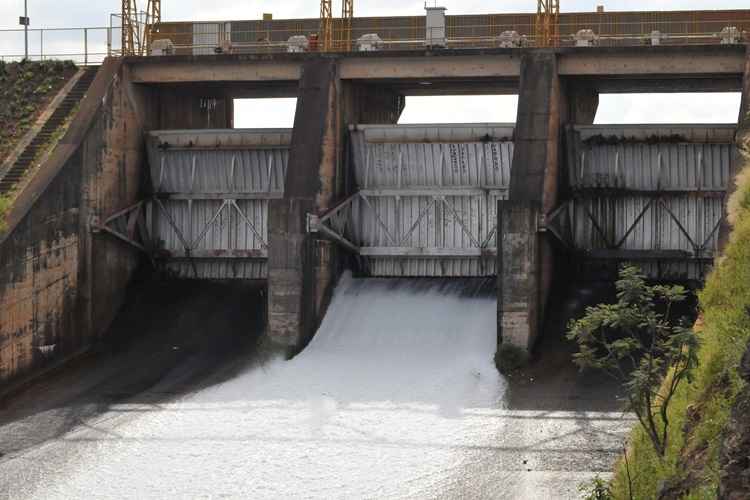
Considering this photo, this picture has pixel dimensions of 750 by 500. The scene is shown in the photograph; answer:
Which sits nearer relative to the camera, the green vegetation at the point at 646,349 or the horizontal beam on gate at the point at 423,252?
the green vegetation at the point at 646,349

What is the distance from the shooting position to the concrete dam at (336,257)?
29516 millimetres

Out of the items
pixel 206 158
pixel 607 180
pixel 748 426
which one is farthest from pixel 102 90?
pixel 748 426

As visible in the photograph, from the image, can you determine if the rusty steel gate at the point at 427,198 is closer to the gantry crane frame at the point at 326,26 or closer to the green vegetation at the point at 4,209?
the gantry crane frame at the point at 326,26

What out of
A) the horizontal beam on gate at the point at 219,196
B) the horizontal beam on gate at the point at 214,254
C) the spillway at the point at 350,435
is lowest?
the spillway at the point at 350,435

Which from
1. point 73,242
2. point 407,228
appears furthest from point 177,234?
point 407,228

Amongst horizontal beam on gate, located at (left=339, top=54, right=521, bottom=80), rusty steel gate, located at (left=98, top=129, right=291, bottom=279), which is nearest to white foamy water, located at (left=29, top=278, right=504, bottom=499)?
rusty steel gate, located at (left=98, top=129, right=291, bottom=279)

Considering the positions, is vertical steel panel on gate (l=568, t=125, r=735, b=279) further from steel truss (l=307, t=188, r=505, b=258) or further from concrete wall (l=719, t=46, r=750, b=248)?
steel truss (l=307, t=188, r=505, b=258)

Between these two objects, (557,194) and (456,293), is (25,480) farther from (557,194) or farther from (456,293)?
(557,194)

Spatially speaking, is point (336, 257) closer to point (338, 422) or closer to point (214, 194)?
point (214, 194)

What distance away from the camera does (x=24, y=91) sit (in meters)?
42.7

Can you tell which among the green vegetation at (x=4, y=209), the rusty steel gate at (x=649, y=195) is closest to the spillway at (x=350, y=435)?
the rusty steel gate at (x=649, y=195)

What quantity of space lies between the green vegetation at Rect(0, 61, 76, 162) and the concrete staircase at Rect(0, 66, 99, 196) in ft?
2.04

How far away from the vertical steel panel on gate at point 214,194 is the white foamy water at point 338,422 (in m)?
4.81

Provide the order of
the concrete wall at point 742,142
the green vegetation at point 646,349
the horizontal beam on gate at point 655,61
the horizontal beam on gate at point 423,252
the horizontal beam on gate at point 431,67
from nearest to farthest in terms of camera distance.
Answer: the green vegetation at point 646,349, the concrete wall at point 742,142, the horizontal beam on gate at point 655,61, the horizontal beam on gate at point 431,67, the horizontal beam on gate at point 423,252
